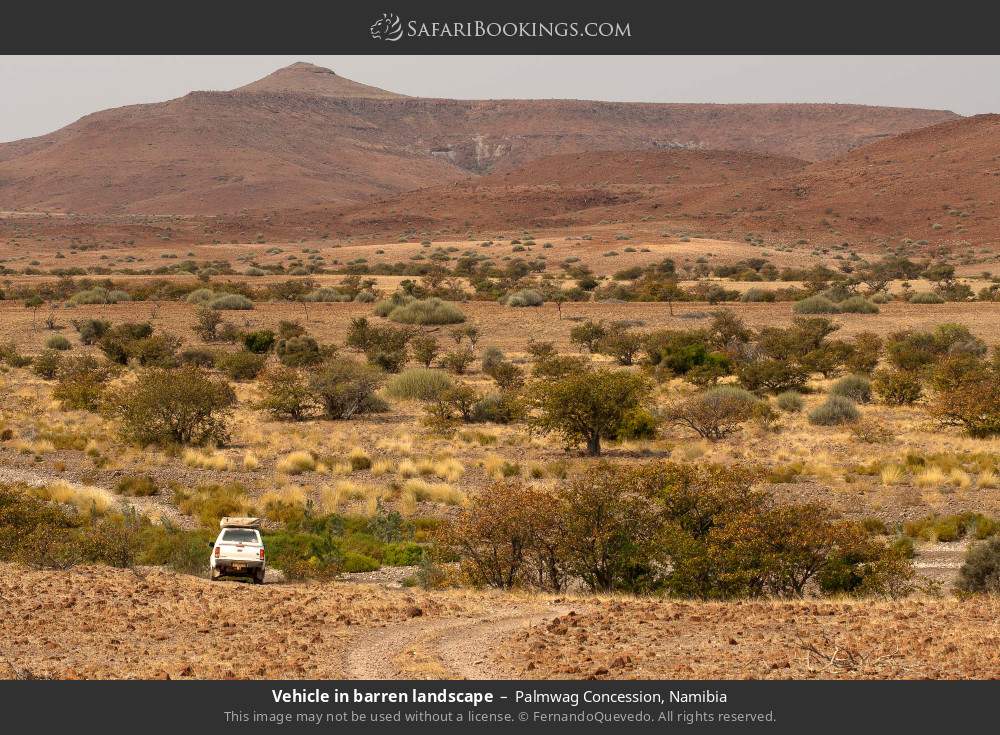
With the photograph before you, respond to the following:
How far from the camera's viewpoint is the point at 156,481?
2512cm

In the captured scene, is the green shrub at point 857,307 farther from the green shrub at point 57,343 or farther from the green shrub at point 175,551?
the green shrub at point 175,551

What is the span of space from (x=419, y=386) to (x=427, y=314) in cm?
1924

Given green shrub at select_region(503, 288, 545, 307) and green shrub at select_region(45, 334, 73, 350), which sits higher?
green shrub at select_region(503, 288, 545, 307)

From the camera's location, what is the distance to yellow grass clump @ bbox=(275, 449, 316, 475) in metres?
26.2

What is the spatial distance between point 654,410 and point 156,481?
13.8m

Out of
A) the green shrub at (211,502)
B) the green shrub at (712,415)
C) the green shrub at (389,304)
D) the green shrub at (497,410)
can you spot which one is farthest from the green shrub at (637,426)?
the green shrub at (389,304)

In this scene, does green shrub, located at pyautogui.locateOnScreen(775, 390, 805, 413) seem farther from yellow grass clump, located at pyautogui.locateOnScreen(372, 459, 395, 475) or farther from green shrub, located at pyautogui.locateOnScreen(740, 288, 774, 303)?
green shrub, located at pyautogui.locateOnScreen(740, 288, 774, 303)

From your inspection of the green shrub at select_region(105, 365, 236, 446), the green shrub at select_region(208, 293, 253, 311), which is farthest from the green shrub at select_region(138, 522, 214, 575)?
the green shrub at select_region(208, 293, 253, 311)

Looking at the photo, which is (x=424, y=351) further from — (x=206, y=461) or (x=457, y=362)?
(x=206, y=461)

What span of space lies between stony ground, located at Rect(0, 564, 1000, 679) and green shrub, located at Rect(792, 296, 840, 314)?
44683mm

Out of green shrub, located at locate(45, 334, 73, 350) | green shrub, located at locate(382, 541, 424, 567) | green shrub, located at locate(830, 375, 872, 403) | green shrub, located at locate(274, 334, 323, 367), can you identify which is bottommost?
green shrub, located at locate(382, 541, 424, 567)

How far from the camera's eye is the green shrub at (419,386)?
37.1 m

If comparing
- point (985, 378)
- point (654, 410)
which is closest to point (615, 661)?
point (654, 410)

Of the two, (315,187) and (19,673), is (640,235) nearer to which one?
(315,187)
